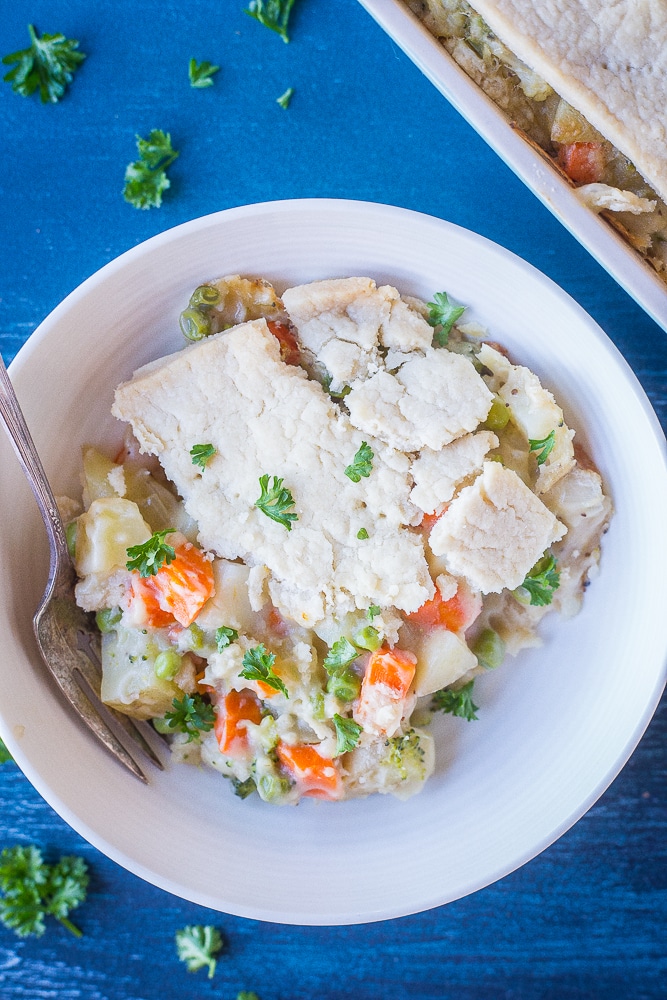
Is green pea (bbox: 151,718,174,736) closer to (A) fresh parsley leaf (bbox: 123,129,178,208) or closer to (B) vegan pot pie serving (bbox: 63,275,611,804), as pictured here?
(B) vegan pot pie serving (bbox: 63,275,611,804)

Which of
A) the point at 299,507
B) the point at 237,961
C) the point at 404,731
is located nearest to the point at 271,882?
the point at 404,731

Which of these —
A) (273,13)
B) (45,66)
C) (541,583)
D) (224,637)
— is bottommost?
(224,637)

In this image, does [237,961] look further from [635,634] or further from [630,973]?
[635,634]

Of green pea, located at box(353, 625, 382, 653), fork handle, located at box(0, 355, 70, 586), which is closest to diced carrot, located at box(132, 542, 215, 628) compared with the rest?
fork handle, located at box(0, 355, 70, 586)

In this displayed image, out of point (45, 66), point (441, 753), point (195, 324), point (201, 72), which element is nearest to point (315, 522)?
point (195, 324)

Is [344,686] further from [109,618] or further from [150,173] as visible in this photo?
[150,173]

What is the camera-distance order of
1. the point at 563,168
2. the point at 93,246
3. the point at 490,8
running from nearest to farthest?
the point at 490,8 < the point at 563,168 < the point at 93,246
